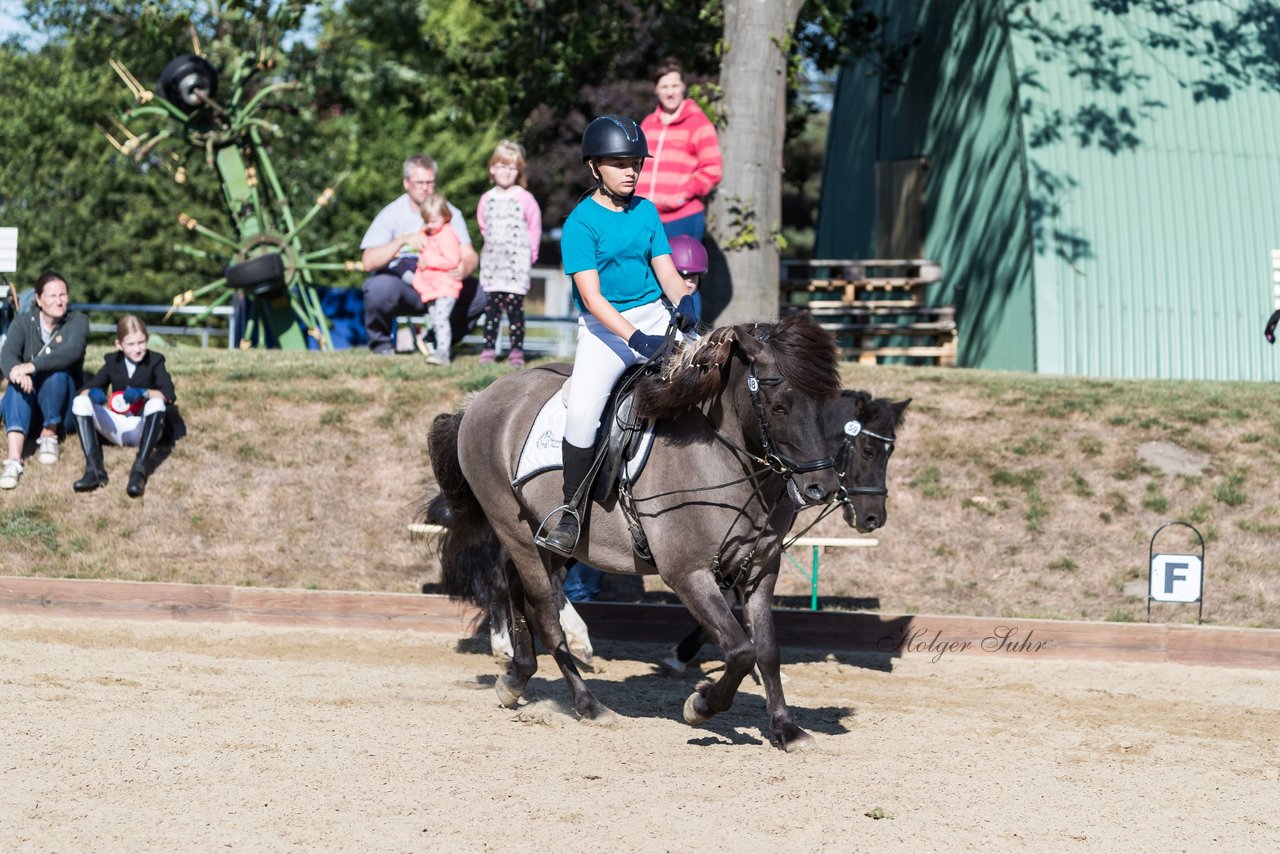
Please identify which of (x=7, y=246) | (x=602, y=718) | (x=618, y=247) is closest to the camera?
(x=618, y=247)

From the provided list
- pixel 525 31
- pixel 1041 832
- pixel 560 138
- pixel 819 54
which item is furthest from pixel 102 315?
pixel 1041 832

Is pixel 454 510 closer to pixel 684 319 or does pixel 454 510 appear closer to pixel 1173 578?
pixel 684 319

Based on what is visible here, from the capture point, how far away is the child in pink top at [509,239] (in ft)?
39.9

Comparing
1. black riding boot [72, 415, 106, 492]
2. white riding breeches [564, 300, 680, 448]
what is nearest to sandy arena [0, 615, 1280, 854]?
white riding breeches [564, 300, 680, 448]

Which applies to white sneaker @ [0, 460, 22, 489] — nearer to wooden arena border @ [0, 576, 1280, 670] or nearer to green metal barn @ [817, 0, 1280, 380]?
wooden arena border @ [0, 576, 1280, 670]

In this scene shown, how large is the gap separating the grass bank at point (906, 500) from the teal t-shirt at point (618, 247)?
3.94m

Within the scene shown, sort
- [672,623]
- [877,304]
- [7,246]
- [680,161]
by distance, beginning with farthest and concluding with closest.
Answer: [877,304] → [7,246] → [680,161] → [672,623]

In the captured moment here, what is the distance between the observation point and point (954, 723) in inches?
284

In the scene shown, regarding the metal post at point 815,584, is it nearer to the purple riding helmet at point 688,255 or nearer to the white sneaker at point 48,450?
the purple riding helmet at point 688,255

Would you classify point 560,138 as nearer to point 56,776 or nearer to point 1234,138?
point 1234,138

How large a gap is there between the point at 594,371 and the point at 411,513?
4.28 meters

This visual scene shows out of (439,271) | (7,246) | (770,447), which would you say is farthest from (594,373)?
(7,246)

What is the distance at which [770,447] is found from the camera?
254 inches

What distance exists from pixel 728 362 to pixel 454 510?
230 centimetres
